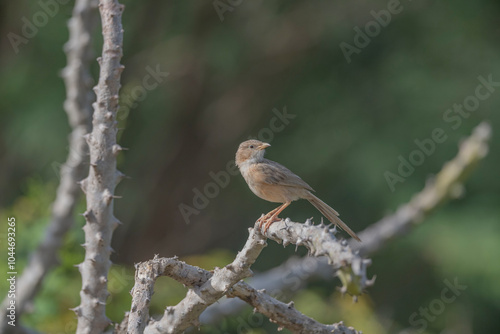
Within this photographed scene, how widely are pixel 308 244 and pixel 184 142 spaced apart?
303 inches

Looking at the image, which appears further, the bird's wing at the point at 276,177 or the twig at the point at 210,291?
the bird's wing at the point at 276,177

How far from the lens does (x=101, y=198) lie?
2455 millimetres

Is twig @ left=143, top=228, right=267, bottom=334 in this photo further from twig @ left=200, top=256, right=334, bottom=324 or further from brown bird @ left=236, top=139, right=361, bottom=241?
twig @ left=200, top=256, right=334, bottom=324

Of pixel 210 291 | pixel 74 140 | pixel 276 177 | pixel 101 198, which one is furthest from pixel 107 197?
pixel 276 177

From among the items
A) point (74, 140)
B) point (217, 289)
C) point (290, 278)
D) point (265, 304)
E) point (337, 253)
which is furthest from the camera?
point (290, 278)

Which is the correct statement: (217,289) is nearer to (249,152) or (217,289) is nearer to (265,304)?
(265,304)

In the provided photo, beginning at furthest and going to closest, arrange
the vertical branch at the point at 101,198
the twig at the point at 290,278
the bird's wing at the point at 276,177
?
the twig at the point at 290,278 < the bird's wing at the point at 276,177 < the vertical branch at the point at 101,198

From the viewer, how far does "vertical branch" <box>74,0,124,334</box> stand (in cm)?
241

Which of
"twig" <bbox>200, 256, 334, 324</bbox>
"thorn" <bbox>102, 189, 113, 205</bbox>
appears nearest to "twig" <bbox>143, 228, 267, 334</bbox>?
"thorn" <bbox>102, 189, 113, 205</bbox>

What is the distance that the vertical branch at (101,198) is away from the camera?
2.41 metres

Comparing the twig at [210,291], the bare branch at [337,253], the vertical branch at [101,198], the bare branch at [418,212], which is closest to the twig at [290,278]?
the bare branch at [418,212]

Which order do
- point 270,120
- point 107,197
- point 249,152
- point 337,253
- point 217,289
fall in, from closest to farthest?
point 337,253 < point 217,289 < point 107,197 < point 249,152 < point 270,120

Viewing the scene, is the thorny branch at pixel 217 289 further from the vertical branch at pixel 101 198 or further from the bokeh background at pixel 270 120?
the bokeh background at pixel 270 120

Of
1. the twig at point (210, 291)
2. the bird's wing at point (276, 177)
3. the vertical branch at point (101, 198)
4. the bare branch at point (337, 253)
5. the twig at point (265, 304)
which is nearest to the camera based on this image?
the bare branch at point (337, 253)
